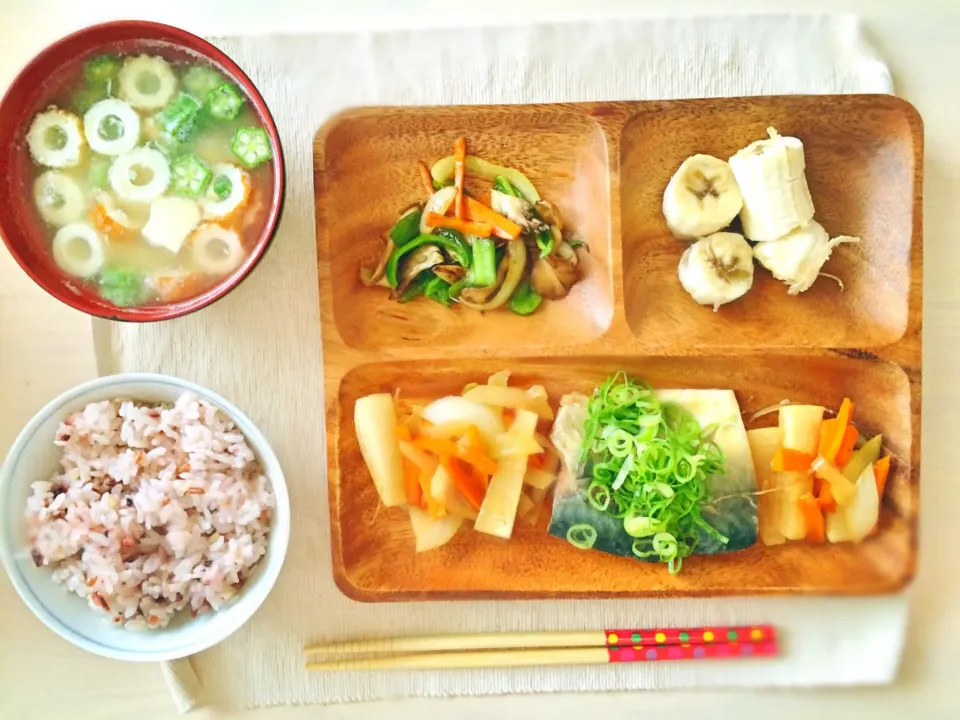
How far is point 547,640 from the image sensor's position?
1698 mm

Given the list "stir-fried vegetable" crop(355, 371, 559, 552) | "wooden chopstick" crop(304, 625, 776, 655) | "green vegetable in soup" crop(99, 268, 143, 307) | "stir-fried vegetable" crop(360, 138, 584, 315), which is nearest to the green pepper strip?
"stir-fried vegetable" crop(360, 138, 584, 315)

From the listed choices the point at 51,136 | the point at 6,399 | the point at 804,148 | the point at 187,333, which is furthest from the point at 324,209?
the point at 804,148

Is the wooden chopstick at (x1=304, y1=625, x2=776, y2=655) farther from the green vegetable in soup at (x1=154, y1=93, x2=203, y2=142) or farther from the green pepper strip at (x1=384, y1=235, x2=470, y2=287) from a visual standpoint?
the green vegetable in soup at (x1=154, y1=93, x2=203, y2=142)

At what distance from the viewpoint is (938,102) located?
1748mm

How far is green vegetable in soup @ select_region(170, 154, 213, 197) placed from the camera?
1.55 meters

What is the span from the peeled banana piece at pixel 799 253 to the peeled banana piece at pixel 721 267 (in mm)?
41

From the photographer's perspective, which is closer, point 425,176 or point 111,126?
point 111,126

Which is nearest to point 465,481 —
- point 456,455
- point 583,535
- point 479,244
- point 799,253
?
point 456,455

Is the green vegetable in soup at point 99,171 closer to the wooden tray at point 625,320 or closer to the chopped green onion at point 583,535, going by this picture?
the wooden tray at point 625,320

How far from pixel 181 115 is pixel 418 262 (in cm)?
53

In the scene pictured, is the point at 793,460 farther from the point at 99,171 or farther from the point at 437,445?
the point at 99,171

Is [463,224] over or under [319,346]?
over

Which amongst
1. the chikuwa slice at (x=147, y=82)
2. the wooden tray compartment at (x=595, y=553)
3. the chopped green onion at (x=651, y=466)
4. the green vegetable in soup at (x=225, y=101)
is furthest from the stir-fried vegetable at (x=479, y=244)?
the chikuwa slice at (x=147, y=82)

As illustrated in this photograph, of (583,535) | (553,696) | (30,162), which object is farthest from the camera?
(553,696)
